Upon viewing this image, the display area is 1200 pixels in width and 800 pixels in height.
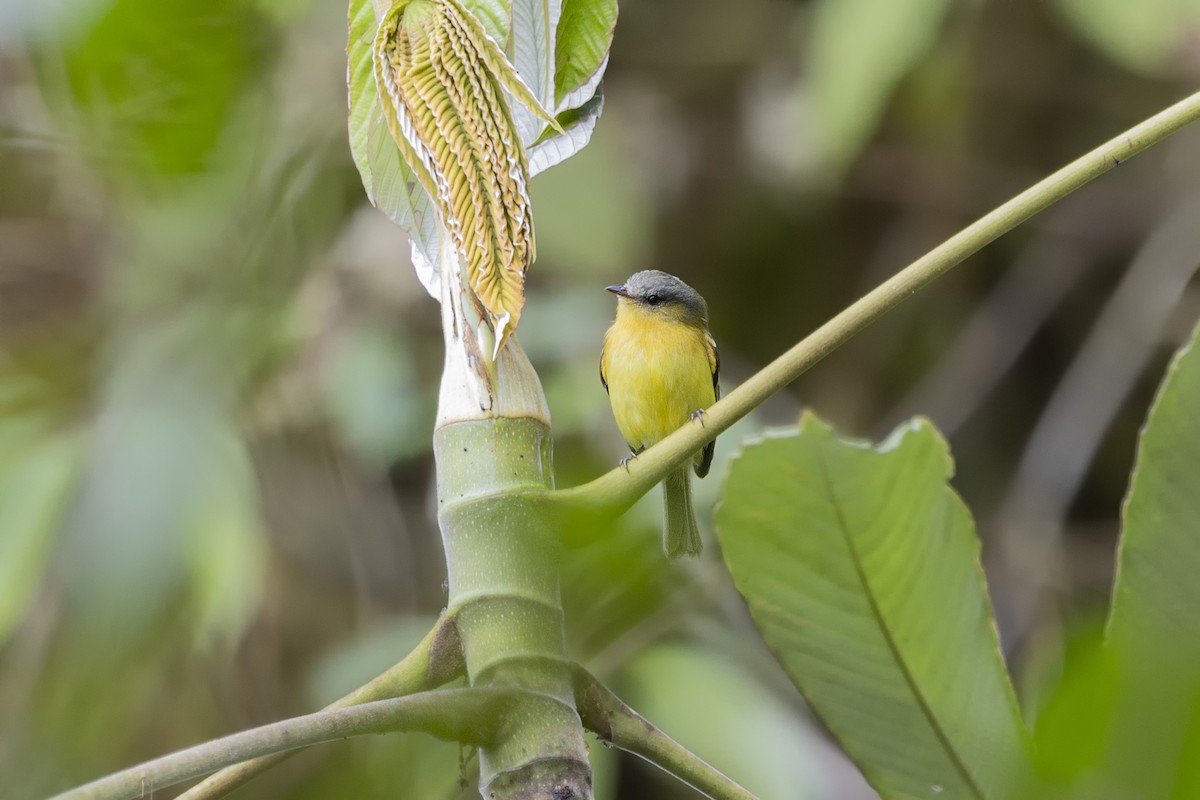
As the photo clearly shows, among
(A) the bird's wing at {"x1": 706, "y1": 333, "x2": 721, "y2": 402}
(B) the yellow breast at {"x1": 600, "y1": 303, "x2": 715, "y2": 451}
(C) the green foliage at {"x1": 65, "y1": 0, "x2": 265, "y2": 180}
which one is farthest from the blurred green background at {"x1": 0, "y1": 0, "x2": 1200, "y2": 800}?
(A) the bird's wing at {"x1": 706, "y1": 333, "x2": 721, "y2": 402}

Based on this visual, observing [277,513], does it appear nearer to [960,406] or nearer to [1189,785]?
[960,406]

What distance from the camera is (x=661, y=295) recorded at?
96.0 inches

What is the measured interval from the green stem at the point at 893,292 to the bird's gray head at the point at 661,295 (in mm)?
1720

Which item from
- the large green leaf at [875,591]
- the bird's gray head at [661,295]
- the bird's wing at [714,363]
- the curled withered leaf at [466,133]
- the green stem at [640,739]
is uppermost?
the curled withered leaf at [466,133]

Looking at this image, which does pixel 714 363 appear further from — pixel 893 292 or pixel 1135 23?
pixel 893 292

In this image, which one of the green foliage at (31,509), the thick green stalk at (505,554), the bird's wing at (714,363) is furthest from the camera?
the bird's wing at (714,363)

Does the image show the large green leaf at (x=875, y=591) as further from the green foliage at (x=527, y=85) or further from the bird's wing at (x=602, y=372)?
the bird's wing at (x=602, y=372)

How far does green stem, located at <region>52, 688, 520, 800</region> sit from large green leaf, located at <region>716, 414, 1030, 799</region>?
0.14 m

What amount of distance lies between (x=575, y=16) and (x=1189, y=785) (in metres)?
0.55

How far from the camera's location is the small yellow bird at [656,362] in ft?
7.64

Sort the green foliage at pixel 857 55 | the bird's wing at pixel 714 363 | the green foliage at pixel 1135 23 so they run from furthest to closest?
the bird's wing at pixel 714 363, the green foliage at pixel 857 55, the green foliage at pixel 1135 23

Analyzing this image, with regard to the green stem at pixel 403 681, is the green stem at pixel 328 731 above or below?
above

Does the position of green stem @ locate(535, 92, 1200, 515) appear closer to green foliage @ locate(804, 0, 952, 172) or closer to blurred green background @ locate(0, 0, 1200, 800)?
blurred green background @ locate(0, 0, 1200, 800)

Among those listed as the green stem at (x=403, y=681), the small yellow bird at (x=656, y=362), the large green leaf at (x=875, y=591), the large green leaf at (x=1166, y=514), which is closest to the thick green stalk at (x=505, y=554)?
the green stem at (x=403, y=681)
